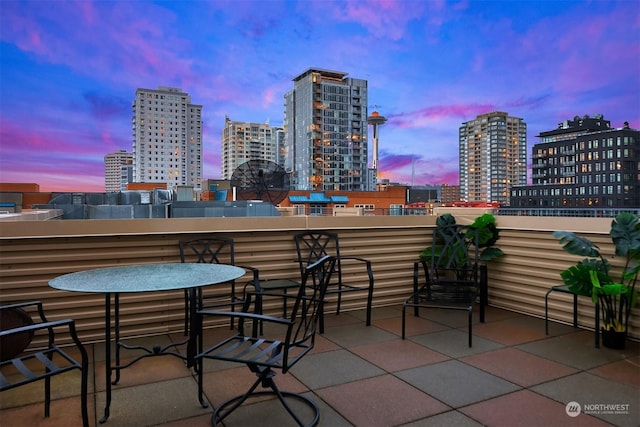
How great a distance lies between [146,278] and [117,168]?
119 metres

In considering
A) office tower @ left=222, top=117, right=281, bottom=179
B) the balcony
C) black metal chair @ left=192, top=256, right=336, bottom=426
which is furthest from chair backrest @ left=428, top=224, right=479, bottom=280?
office tower @ left=222, top=117, right=281, bottom=179

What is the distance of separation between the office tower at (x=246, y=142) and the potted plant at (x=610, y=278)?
377 feet

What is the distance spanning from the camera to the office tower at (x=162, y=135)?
10031 cm

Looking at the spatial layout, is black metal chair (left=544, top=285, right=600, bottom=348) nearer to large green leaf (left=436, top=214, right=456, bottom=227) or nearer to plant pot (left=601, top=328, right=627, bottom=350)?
plant pot (left=601, top=328, right=627, bottom=350)

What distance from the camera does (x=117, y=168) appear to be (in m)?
109

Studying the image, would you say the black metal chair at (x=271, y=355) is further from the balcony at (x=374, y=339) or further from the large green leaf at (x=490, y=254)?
the large green leaf at (x=490, y=254)

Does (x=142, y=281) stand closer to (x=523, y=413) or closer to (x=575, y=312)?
(x=523, y=413)

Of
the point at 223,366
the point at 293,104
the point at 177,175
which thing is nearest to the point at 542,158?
the point at 223,366

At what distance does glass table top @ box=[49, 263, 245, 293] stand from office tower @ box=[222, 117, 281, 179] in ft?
378

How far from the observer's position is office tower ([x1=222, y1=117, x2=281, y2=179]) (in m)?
120

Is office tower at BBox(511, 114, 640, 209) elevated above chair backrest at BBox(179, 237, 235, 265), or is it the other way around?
office tower at BBox(511, 114, 640, 209)

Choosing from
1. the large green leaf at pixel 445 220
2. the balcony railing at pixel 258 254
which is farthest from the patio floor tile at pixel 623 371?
the large green leaf at pixel 445 220

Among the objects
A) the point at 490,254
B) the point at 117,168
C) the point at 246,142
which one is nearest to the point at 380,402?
the point at 490,254

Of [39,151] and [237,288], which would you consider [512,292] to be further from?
[39,151]
